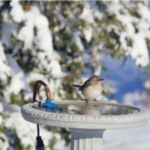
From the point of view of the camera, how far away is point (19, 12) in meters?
4.08

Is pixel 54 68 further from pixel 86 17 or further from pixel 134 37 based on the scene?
pixel 134 37

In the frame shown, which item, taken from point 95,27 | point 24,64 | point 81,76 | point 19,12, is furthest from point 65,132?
point 19,12

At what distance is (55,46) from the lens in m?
5.33

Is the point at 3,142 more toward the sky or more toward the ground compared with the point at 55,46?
more toward the ground

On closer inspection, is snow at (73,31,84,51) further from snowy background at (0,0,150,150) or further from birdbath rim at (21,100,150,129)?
birdbath rim at (21,100,150,129)

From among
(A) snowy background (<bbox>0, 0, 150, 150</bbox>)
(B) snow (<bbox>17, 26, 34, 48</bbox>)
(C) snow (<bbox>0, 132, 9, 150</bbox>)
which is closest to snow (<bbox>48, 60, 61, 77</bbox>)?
(A) snowy background (<bbox>0, 0, 150, 150</bbox>)

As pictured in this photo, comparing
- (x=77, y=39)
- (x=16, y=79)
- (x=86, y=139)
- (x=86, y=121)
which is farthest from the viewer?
(x=77, y=39)

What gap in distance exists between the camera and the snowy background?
421cm

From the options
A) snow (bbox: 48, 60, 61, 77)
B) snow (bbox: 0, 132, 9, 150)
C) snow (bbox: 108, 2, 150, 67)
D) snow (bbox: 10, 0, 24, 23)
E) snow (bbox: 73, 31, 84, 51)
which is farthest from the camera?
snow (bbox: 73, 31, 84, 51)

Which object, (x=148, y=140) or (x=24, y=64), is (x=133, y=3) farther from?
(x=148, y=140)

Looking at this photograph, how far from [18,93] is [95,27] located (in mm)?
1554

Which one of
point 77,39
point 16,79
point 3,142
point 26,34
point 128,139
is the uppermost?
point 77,39

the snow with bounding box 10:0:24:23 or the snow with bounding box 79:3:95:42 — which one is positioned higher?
the snow with bounding box 79:3:95:42

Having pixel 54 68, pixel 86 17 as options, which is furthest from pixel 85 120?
pixel 86 17
